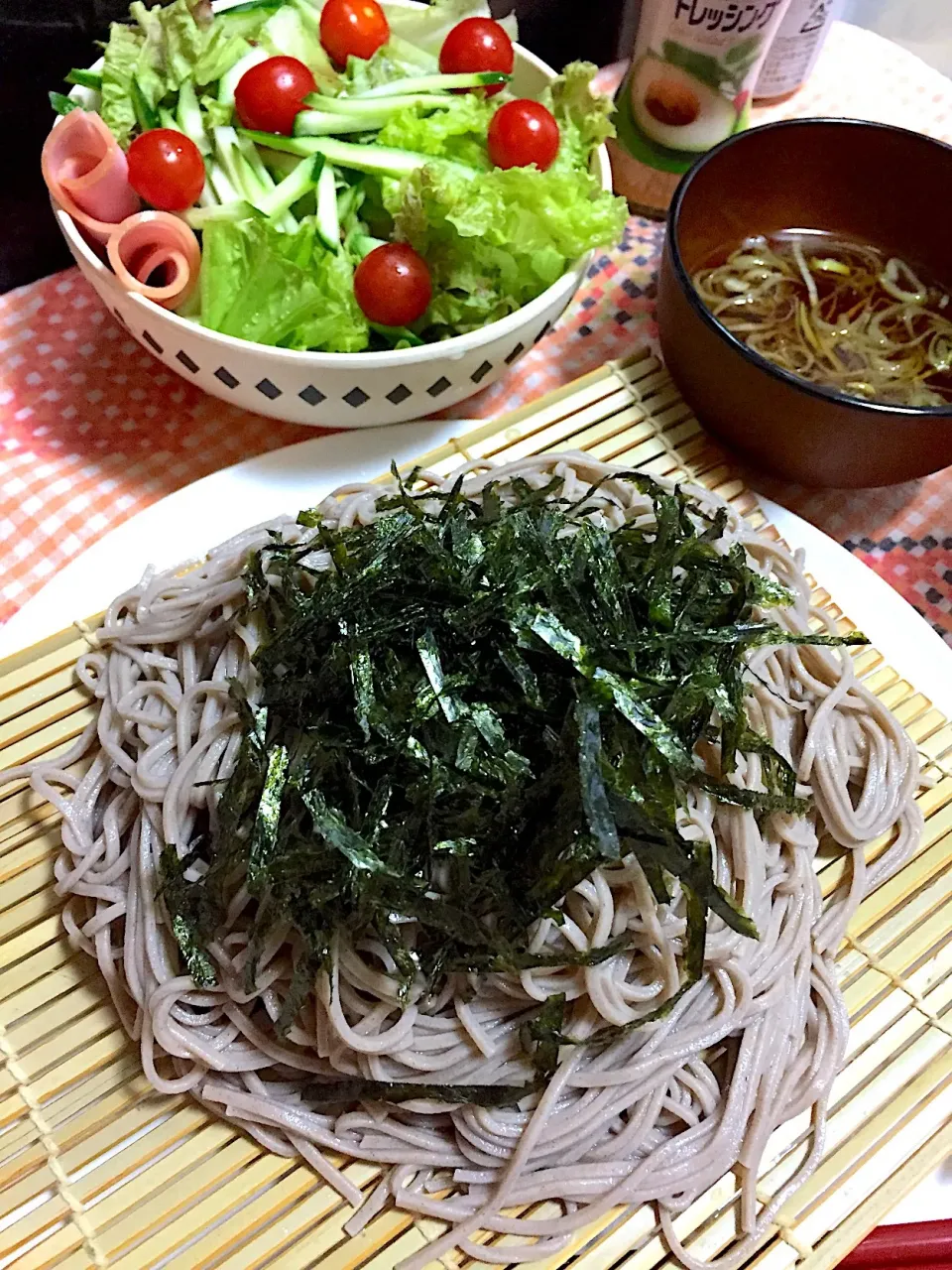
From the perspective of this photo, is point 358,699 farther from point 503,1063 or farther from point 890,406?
point 890,406

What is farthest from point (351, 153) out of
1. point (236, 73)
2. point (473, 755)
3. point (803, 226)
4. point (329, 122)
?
point (473, 755)

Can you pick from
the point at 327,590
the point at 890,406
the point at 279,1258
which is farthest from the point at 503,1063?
the point at 890,406

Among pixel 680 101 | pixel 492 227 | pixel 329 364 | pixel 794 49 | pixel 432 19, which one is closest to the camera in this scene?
pixel 329 364

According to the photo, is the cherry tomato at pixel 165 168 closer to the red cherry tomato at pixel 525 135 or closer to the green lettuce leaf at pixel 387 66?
the green lettuce leaf at pixel 387 66

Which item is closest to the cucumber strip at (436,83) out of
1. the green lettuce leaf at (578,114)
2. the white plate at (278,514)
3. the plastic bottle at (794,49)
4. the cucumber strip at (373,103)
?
the cucumber strip at (373,103)

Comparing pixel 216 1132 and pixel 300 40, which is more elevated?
pixel 300 40

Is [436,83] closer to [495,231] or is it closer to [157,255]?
[495,231]

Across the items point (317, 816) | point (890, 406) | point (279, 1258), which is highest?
point (890, 406)
